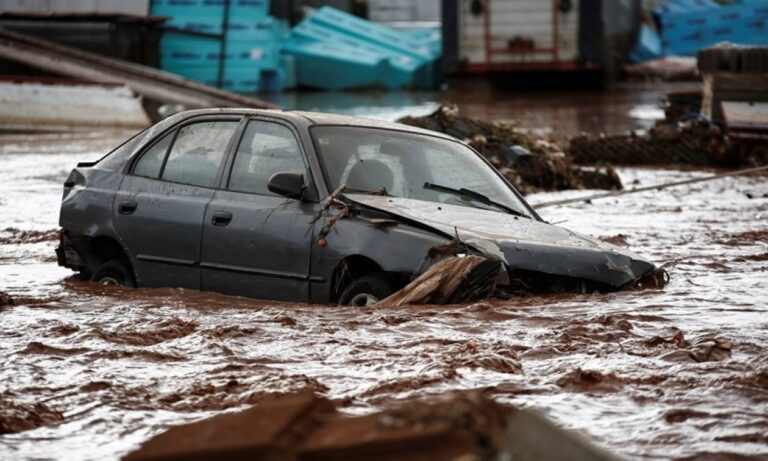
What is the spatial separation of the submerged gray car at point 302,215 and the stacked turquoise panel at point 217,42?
31853 mm

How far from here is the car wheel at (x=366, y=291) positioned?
7043 mm

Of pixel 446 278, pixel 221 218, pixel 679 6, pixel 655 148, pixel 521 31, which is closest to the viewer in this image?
pixel 446 278

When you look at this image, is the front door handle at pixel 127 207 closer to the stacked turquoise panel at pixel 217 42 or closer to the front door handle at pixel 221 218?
the front door handle at pixel 221 218

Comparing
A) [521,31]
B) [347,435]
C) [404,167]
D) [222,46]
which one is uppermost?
[347,435]

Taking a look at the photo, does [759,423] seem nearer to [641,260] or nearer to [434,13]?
[641,260]

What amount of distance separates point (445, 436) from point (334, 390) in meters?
2.66

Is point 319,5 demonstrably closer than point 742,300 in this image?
No

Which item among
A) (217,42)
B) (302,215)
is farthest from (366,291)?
(217,42)

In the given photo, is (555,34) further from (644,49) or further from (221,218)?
(221,218)

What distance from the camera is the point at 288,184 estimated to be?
745 centimetres

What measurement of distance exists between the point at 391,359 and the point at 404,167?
7.24 ft

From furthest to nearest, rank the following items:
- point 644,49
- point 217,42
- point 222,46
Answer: point 644,49, point 217,42, point 222,46

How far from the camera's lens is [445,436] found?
274 cm

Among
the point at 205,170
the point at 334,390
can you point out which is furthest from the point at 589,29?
the point at 334,390
